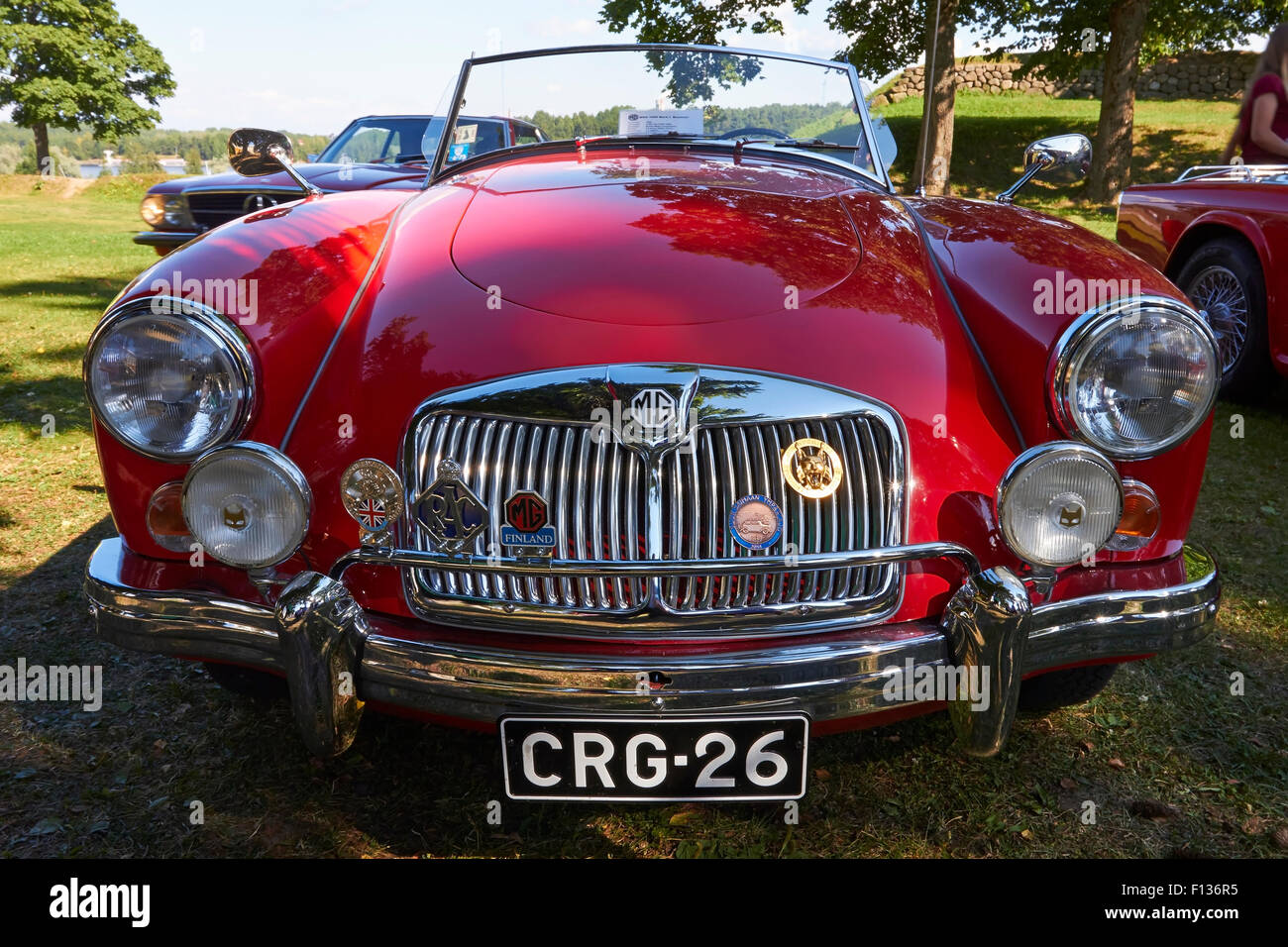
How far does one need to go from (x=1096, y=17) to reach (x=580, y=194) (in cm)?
1654

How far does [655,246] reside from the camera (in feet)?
6.58

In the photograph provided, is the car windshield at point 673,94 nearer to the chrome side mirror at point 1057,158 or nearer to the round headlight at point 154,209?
the chrome side mirror at point 1057,158

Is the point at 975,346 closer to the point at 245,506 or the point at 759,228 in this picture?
the point at 759,228

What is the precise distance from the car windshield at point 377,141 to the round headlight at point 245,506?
6.40m

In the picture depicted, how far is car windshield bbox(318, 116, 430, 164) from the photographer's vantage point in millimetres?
7625

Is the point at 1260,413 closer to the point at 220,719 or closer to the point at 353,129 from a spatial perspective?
the point at 220,719

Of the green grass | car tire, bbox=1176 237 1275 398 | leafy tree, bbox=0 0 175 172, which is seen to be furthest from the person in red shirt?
leafy tree, bbox=0 0 175 172

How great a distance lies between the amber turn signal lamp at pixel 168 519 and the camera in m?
1.83

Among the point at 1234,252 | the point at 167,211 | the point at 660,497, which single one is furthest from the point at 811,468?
the point at 167,211

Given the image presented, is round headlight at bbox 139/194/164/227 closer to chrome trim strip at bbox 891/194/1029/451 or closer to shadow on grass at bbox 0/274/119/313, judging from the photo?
shadow on grass at bbox 0/274/119/313

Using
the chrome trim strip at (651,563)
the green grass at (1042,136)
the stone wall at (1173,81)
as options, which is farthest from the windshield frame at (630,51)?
the stone wall at (1173,81)

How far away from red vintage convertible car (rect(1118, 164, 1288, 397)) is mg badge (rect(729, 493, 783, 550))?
3619 millimetres

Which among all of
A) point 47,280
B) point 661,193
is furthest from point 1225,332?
point 47,280

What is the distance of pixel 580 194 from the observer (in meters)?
2.35
